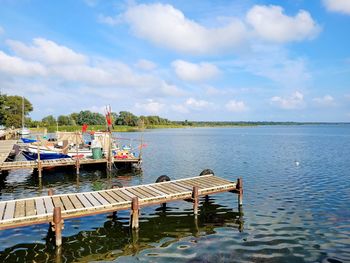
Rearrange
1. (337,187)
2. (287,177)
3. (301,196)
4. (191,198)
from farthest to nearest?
(287,177) → (337,187) → (301,196) → (191,198)

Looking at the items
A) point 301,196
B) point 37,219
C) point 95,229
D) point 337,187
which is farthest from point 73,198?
point 337,187

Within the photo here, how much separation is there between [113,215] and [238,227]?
806 centimetres

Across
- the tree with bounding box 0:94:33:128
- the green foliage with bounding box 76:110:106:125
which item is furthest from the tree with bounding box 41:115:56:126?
the tree with bounding box 0:94:33:128

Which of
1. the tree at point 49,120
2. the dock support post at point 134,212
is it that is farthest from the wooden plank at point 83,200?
the tree at point 49,120

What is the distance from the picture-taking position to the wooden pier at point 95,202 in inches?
569

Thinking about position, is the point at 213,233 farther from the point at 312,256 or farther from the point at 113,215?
the point at 113,215

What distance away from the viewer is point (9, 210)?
15297 mm

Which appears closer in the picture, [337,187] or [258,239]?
[258,239]

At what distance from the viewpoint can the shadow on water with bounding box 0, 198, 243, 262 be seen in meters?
14.3

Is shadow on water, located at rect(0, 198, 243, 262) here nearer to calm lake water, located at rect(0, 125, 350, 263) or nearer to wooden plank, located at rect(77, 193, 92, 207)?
calm lake water, located at rect(0, 125, 350, 263)

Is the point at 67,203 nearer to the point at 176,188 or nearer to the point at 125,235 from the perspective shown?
the point at 125,235

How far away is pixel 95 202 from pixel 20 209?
12.5 feet

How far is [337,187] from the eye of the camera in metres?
27.7

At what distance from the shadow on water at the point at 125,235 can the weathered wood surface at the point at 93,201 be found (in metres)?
Answer: 1.51
